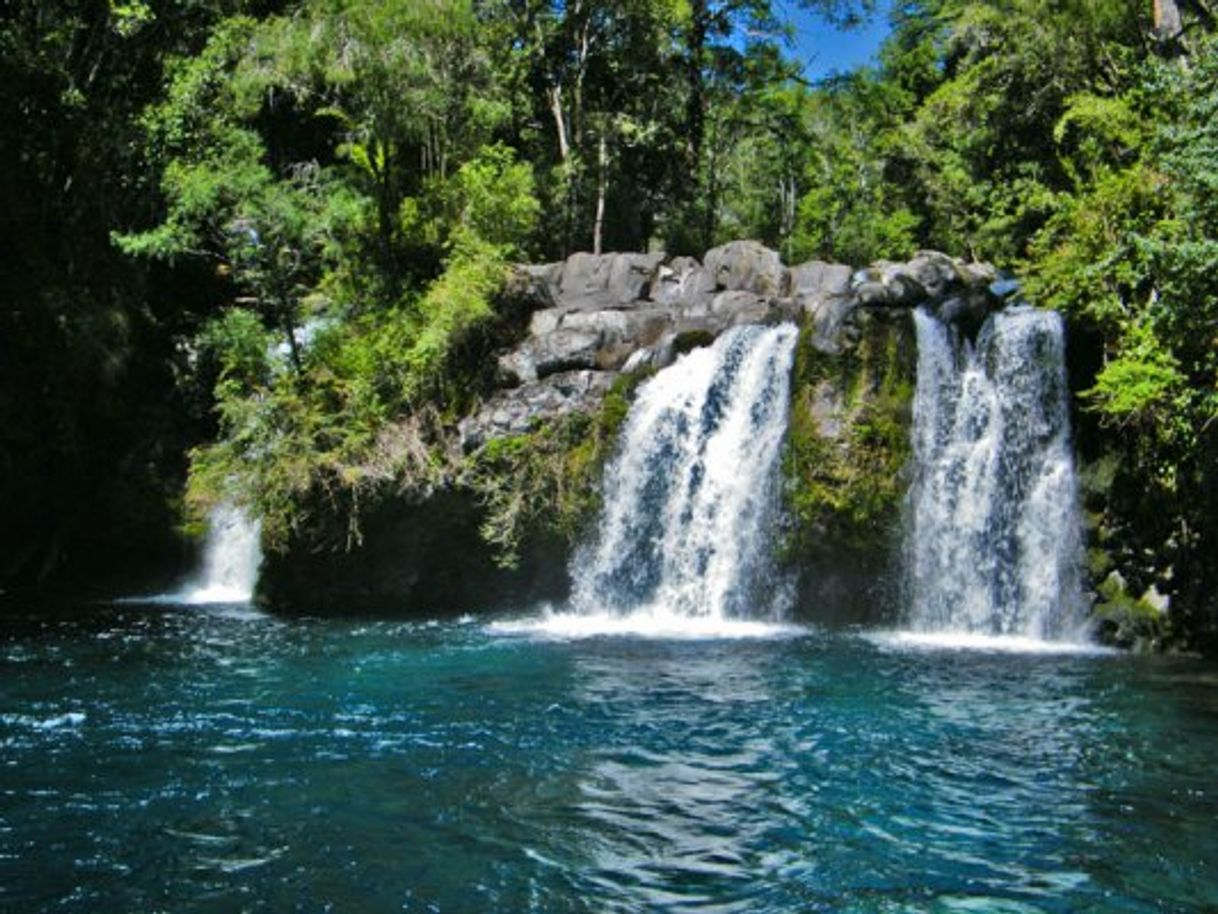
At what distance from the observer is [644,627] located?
1578cm

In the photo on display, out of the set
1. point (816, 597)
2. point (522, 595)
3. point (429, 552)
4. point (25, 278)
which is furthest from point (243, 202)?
point (816, 597)

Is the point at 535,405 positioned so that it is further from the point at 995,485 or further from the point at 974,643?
the point at 974,643

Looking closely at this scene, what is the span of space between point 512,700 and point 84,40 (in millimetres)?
17428

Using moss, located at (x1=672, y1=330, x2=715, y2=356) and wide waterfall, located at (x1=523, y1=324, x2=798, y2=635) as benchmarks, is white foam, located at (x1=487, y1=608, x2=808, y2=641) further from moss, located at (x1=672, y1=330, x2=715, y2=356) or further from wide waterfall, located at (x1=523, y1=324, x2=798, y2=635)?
moss, located at (x1=672, y1=330, x2=715, y2=356)

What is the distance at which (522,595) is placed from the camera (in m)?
18.4

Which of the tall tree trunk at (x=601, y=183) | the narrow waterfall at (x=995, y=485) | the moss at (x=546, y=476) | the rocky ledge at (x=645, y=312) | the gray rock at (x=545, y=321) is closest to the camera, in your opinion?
the narrow waterfall at (x=995, y=485)

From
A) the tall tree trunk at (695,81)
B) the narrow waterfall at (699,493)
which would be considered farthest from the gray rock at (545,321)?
the tall tree trunk at (695,81)

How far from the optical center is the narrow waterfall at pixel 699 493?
16.8 metres

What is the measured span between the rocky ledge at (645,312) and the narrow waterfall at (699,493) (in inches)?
27.5

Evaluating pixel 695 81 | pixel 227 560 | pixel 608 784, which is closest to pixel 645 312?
pixel 227 560

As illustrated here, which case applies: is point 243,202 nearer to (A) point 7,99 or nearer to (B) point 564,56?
(A) point 7,99

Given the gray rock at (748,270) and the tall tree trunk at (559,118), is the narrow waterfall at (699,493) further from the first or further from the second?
the tall tree trunk at (559,118)

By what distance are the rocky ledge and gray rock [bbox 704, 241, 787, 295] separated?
0.03 meters

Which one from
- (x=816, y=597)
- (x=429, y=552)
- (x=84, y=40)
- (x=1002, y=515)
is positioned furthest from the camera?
(x=84, y=40)
